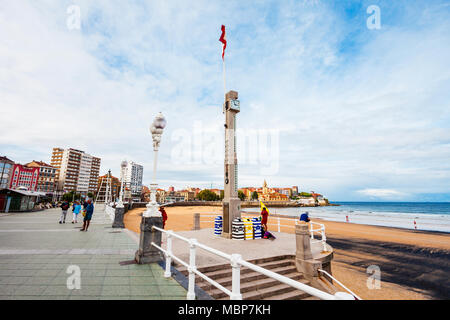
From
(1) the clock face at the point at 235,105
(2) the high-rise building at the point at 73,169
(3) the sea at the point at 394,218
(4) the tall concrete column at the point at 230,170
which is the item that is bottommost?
(3) the sea at the point at 394,218

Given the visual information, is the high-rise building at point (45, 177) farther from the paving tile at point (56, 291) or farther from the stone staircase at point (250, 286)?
the stone staircase at point (250, 286)

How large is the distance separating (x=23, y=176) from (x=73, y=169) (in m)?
33.9

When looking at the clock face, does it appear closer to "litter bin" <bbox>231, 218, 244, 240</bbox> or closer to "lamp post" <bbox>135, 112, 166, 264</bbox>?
"litter bin" <bbox>231, 218, 244, 240</bbox>

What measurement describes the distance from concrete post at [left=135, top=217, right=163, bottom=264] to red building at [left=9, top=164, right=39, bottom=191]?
106271 mm

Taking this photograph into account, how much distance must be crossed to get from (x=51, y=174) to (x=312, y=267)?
139 meters

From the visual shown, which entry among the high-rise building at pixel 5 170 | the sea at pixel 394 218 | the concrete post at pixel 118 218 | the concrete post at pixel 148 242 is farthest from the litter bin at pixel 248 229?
the high-rise building at pixel 5 170

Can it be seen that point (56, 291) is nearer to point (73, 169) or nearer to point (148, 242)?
point (148, 242)

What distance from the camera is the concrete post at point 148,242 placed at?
6262mm

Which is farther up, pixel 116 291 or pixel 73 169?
pixel 73 169

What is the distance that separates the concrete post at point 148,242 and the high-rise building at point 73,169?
5375 inches

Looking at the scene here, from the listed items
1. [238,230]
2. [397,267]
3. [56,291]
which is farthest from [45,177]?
[397,267]

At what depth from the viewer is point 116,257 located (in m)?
7.03

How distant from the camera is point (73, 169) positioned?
123 metres
